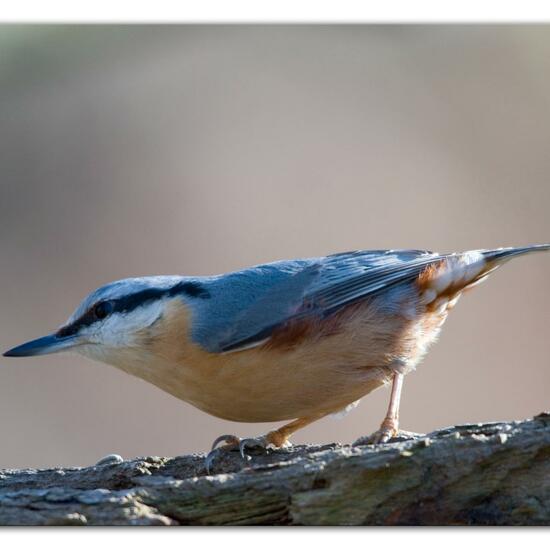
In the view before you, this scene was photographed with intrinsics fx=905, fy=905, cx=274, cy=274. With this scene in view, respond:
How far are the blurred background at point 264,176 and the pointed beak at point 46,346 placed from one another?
0.73 meters

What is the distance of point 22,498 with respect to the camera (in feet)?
7.63

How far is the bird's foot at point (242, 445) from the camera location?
272 centimetres

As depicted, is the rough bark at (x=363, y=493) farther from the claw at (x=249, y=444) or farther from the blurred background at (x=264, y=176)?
the blurred background at (x=264, y=176)

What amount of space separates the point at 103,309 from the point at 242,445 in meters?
0.60

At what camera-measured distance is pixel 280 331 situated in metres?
2.64

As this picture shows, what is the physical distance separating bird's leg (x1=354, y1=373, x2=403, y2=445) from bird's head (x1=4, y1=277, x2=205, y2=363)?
29.4 inches

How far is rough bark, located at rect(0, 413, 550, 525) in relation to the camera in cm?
224

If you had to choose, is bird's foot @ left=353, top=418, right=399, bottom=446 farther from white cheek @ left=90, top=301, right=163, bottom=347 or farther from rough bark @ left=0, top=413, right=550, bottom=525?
white cheek @ left=90, top=301, right=163, bottom=347

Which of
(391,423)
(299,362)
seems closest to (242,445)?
(299,362)

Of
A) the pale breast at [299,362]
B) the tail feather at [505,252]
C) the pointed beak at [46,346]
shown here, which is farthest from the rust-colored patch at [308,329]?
the pointed beak at [46,346]

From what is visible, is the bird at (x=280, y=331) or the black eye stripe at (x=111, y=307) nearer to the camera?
the bird at (x=280, y=331)

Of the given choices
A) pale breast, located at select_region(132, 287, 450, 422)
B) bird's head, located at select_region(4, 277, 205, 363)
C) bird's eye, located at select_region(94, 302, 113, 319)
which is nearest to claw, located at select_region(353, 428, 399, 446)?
pale breast, located at select_region(132, 287, 450, 422)
